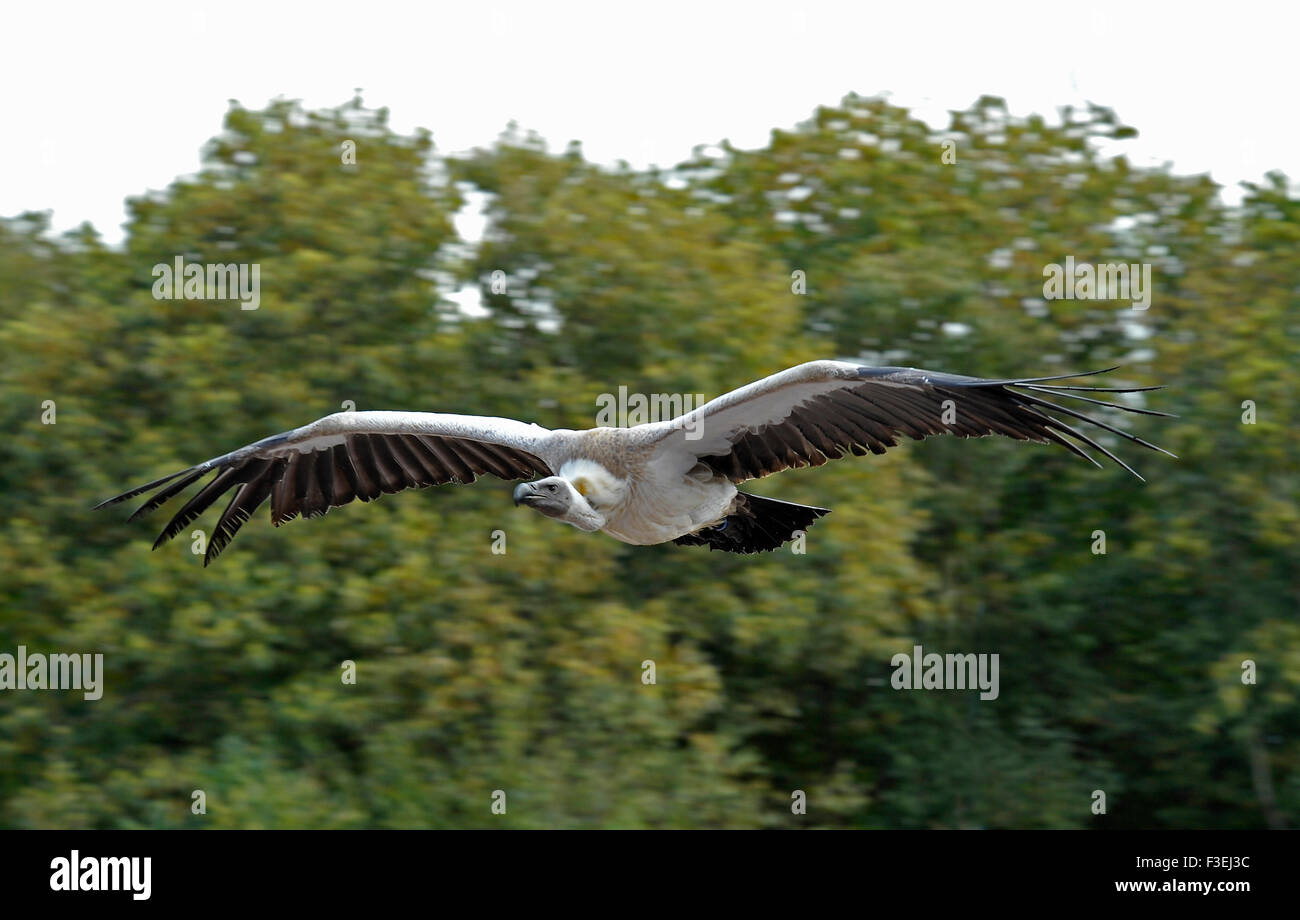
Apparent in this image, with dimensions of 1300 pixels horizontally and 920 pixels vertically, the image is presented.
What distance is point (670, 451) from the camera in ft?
26.7

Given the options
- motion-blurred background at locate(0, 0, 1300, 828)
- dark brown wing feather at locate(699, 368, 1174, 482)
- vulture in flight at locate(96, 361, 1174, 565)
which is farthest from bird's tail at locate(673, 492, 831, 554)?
motion-blurred background at locate(0, 0, 1300, 828)

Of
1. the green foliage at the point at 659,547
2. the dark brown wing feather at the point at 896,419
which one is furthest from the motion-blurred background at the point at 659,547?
the dark brown wing feather at the point at 896,419

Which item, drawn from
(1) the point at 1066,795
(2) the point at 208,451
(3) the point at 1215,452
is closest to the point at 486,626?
(2) the point at 208,451

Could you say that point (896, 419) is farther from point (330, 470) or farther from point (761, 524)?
point (330, 470)

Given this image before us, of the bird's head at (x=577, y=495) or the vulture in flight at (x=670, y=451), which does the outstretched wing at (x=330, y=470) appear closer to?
the vulture in flight at (x=670, y=451)

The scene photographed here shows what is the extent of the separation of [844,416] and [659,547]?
582cm

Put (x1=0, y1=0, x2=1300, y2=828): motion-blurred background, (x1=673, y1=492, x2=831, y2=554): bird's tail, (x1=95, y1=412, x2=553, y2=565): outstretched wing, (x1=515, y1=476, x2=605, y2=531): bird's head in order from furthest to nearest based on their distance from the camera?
(x1=0, y1=0, x2=1300, y2=828): motion-blurred background → (x1=95, y1=412, x2=553, y2=565): outstretched wing → (x1=673, y1=492, x2=831, y2=554): bird's tail → (x1=515, y1=476, x2=605, y2=531): bird's head

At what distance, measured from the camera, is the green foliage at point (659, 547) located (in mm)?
12375

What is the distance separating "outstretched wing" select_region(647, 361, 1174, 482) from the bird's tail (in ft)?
1.73

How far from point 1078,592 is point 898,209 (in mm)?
4357

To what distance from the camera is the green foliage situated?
12.4m

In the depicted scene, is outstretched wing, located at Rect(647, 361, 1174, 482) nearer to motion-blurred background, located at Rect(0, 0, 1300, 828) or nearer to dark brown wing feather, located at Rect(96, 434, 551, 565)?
dark brown wing feather, located at Rect(96, 434, 551, 565)

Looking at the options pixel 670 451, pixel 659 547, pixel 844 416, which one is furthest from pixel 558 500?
pixel 659 547

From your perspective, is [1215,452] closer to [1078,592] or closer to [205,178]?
[1078,592]
